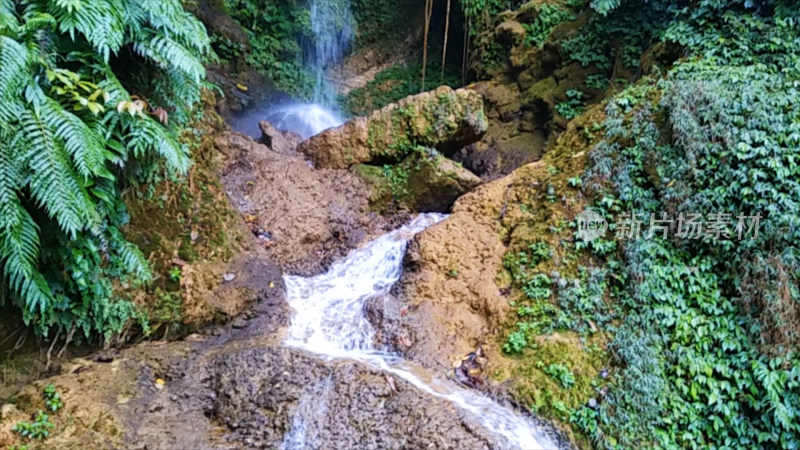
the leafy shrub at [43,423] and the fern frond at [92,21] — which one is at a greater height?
the fern frond at [92,21]

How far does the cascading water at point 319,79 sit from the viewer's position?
39.5 feet

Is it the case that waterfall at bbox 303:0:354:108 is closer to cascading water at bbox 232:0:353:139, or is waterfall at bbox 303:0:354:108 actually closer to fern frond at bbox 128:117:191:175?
cascading water at bbox 232:0:353:139

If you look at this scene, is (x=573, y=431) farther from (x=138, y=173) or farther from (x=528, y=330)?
(x=138, y=173)

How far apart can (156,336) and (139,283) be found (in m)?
0.66

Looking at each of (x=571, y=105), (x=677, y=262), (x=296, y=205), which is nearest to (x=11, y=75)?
(x=296, y=205)

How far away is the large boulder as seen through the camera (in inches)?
354

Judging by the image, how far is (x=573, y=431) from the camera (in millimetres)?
4477

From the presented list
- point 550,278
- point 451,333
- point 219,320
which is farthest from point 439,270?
point 219,320

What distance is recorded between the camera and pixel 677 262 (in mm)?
5324

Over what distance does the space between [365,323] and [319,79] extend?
11.2 metres

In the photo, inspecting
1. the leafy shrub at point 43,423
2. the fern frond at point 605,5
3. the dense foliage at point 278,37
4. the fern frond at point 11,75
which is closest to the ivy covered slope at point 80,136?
the fern frond at point 11,75

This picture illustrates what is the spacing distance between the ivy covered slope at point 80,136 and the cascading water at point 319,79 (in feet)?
23.3

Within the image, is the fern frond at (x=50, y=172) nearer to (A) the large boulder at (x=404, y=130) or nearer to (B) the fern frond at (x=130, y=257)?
(B) the fern frond at (x=130, y=257)

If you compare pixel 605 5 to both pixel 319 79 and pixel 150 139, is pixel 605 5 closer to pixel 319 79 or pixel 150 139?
pixel 150 139
